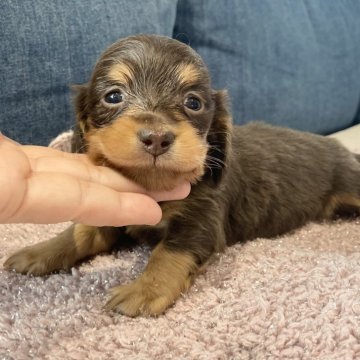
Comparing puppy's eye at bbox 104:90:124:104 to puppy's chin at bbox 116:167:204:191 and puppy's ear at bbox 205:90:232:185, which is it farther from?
puppy's ear at bbox 205:90:232:185

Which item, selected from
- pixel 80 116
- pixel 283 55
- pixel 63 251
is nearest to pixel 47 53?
pixel 80 116

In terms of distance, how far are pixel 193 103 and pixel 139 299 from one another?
832 millimetres

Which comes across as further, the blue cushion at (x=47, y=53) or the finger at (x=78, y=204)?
the blue cushion at (x=47, y=53)

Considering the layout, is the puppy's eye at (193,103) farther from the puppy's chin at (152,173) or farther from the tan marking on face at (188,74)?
the puppy's chin at (152,173)

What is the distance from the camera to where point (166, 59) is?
2.12m

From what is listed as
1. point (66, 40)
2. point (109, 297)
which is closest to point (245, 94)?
point (66, 40)

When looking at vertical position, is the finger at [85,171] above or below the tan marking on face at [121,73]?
below

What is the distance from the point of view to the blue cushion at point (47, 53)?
2891 millimetres

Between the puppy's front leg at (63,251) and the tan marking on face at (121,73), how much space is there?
669mm

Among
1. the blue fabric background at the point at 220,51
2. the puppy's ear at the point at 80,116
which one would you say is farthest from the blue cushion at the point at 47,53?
the puppy's ear at the point at 80,116

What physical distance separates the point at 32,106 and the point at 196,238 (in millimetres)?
1373

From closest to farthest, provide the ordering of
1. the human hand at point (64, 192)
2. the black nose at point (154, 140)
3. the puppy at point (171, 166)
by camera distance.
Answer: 1. the human hand at point (64, 192)
2. the black nose at point (154, 140)
3. the puppy at point (171, 166)

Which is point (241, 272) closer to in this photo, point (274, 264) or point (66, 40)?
point (274, 264)

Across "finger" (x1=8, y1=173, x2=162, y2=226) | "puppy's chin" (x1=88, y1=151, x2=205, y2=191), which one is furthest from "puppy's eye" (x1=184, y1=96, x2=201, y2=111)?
"finger" (x1=8, y1=173, x2=162, y2=226)
